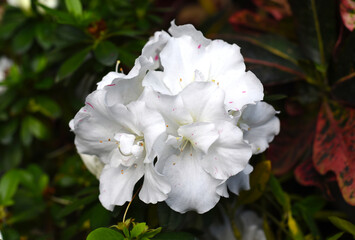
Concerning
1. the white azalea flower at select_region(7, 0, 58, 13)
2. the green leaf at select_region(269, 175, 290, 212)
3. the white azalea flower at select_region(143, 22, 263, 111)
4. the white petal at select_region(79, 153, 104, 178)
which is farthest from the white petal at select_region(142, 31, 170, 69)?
the white azalea flower at select_region(7, 0, 58, 13)

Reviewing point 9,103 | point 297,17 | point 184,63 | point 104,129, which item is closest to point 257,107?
point 184,63

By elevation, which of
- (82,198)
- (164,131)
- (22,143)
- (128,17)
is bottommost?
(22,143)

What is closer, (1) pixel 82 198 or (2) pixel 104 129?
(2) pixel 104 129

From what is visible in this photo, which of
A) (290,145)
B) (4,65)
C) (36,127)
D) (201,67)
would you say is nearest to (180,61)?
(201,67)

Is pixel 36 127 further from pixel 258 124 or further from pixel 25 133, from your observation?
pixel 258 124

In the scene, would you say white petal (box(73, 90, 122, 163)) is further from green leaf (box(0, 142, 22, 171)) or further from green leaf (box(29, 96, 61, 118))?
green leaf (box(0, 142, 22, 171))

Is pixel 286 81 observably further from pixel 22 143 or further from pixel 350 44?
pixel 22 143

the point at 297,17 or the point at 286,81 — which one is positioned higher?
the point at 297,17
